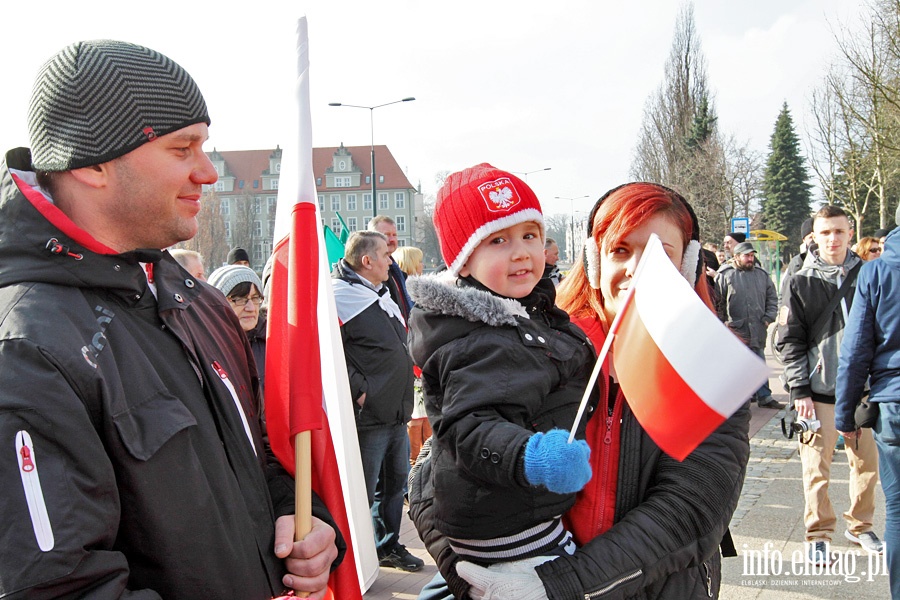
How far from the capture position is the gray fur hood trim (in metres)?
1.93

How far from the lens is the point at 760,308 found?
10367 mm


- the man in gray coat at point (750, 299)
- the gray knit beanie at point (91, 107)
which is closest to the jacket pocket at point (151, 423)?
the gray knit beanie at point (91, 107)

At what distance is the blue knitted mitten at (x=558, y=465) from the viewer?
5.22 feet

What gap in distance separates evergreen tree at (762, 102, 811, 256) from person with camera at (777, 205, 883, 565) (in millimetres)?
55943

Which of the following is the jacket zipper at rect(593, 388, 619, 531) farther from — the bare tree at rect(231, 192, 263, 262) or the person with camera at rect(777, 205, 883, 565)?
the bare tree at rect(231, 192, 263, 262)

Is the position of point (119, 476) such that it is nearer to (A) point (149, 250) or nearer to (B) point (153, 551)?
(B) point (153, 551)

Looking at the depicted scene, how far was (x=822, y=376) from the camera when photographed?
5.23 meters

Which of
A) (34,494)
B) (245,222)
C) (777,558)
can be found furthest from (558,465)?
(245,222)

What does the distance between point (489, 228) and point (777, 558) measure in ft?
13.5

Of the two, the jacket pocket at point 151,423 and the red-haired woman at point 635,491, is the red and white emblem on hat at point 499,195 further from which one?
the jacket pocket at point 151,423

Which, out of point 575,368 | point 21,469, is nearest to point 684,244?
point 575,368

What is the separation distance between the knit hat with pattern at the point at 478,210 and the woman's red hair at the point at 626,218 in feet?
0.64

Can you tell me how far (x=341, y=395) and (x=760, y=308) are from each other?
31.4ft

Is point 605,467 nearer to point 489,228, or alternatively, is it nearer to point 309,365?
point 489,228
